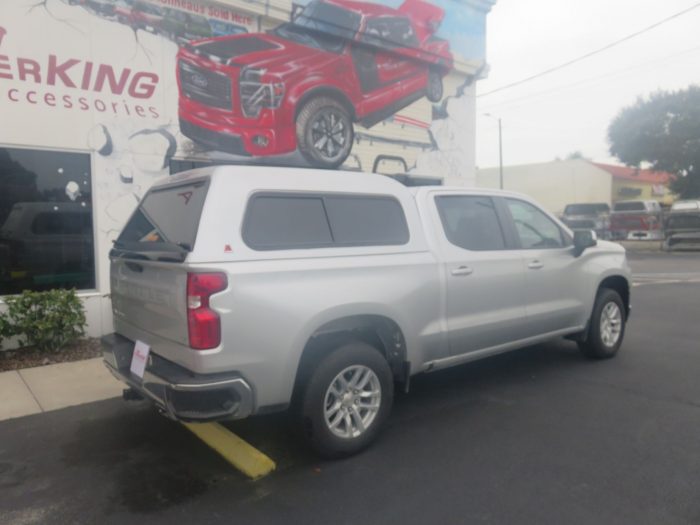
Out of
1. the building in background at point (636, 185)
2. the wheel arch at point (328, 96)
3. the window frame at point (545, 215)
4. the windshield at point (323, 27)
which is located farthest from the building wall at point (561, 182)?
the window frame at point (545, 215)

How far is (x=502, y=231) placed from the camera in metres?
A: 4.88

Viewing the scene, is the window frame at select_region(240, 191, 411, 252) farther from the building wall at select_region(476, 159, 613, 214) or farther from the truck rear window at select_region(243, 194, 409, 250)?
the building wall at select_region(476, 159, 613, 214)

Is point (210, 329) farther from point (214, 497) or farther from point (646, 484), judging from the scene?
point (646, 484)

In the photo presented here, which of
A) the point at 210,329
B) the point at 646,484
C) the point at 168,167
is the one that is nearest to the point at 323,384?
the point at 210,329

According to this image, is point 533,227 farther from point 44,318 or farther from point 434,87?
point 434,87

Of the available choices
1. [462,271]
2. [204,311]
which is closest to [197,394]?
[204,311]

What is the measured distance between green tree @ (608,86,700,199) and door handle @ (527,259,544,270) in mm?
32851

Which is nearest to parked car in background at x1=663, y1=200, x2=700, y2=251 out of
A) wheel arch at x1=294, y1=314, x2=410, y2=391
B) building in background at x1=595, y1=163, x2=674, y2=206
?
wheel arch at x1=294, y1=314, x2=410, y2=391

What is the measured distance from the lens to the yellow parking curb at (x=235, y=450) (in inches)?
138

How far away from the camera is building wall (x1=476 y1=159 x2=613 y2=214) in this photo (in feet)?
148

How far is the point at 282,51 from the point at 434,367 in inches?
257

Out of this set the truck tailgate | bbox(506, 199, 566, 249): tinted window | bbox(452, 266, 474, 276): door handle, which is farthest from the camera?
bbox(506, 199, 566, 249): tinted window

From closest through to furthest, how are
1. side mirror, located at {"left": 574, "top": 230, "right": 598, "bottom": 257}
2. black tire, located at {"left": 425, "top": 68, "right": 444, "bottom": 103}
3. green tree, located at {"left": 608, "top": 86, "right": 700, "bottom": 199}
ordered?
side mirror, located at {"left": 574, "top": 230, "right": 598, "bottom": 257}, black tire, located at {"left": 425, "top": 68, "right": 444, "bottom": 103}, green tree, located at {"left": 608, "top": 86, "right": 700, "bottom": 199}

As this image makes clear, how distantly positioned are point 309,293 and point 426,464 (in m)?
1.37
